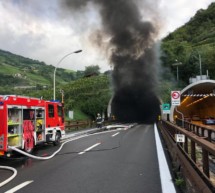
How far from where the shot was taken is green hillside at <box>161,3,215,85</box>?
84875 millimetres

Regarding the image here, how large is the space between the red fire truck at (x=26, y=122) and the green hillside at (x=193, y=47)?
47195 millimetres

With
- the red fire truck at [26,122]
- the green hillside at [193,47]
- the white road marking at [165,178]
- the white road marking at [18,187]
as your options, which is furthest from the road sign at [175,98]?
the green hillside at [193,47]

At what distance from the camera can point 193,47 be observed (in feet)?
397

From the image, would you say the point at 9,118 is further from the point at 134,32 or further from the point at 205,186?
the point at 134,32

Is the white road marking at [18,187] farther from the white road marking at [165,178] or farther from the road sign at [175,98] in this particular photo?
the road sign at [175,98]

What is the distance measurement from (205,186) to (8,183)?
521 cm

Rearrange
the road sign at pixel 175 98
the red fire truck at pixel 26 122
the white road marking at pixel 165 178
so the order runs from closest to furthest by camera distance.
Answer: the white road marking at pixel 165 178 → the red fire truck at pixel 26 122 → the road sign at pixel 175 98

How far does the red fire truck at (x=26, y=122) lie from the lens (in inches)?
469

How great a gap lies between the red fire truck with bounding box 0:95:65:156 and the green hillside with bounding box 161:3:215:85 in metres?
47.2

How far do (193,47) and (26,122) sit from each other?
375 feet

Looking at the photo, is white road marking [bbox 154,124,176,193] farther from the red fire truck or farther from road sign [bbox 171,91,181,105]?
road sign [bbox 171,91,181,105]

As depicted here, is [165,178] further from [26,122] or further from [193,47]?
[193,47]

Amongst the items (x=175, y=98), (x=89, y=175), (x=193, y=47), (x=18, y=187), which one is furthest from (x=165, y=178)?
(x=193, y=47)

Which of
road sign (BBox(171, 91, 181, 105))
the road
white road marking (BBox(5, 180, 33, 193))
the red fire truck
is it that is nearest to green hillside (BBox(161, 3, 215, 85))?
road sign (BBox(171, 91, 181, 105))
